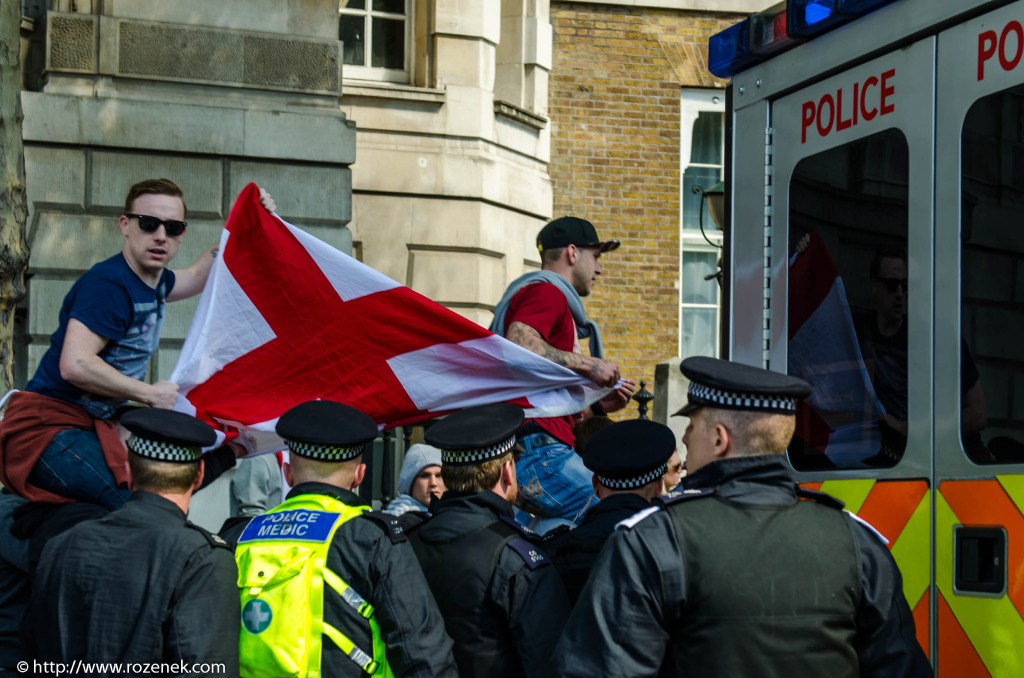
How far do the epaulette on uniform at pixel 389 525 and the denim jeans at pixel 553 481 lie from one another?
159 cm

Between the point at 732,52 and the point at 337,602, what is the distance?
2334 millimetres

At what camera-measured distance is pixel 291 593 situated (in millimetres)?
3422

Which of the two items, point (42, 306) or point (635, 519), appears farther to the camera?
point (42, 306)

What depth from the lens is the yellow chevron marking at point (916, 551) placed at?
3.23m

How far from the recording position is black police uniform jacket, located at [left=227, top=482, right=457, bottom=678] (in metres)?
3.38

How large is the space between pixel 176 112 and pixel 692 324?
28.7 ft

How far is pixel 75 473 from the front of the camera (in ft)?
14.1

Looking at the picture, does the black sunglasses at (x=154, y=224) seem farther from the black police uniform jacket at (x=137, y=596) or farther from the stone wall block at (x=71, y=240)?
the stone wall block at (x=71, y=240)

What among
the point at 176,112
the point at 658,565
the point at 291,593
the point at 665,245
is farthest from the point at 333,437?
the point at 665,245

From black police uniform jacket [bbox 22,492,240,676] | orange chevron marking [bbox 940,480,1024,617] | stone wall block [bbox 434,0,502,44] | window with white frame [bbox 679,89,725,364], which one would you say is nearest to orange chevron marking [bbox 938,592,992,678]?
orange chevron marking [bbox 940,480,1024,617]

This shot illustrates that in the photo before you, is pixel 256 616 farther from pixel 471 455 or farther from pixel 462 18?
pixel 462 18

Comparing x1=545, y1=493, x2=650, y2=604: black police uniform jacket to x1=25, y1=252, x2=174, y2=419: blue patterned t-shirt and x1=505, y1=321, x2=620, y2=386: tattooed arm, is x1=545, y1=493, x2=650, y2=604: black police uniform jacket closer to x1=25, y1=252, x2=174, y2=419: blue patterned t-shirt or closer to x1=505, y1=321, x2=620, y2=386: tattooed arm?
x1=505, y1=321, x2=620, y2=386: tattooed arm

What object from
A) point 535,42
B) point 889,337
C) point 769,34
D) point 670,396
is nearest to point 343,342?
point 769,34

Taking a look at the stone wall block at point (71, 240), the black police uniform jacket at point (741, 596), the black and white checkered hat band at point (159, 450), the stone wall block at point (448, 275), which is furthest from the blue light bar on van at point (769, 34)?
the stone wall block at point (448, 275)
